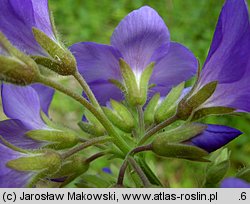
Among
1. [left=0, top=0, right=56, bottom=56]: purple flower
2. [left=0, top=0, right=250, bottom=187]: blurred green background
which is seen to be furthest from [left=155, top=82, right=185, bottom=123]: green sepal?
[left=0, top=0, right=250, bottom=187]: blurred green background

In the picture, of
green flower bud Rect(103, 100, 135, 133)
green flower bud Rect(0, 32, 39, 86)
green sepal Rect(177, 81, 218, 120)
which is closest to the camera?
green flower bud Rect(0, 32, 39, 86)

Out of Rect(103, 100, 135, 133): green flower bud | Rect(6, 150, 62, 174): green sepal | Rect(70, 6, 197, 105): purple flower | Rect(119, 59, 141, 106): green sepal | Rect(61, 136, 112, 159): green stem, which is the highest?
Rect(70, 6, 197, 105): purple flower

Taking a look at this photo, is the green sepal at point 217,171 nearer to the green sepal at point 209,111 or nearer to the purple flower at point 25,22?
the green sepal at point 209,111

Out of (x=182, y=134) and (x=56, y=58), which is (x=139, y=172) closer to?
(x=182, y=134)

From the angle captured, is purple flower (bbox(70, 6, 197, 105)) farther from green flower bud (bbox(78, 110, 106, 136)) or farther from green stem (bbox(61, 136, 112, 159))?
green stem (bbox(61, 136, 112, 159))
